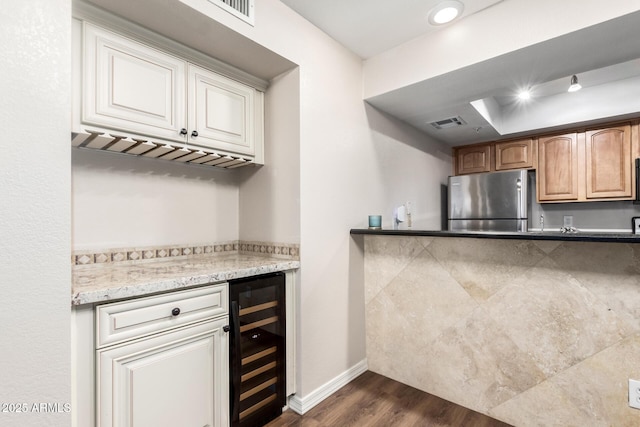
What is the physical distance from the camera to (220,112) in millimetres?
1851

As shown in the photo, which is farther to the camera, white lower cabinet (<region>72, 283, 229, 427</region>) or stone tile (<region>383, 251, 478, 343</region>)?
stone tile (<region>383, 251, 478, 343</region>)

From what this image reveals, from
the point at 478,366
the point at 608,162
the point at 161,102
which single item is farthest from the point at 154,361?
the point at 608,162

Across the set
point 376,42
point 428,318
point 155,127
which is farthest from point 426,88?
point 155,127

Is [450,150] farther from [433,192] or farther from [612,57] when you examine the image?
[612,57]

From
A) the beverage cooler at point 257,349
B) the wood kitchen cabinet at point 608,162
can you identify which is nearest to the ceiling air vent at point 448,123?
the wood kitchen cabinet at point 608,162

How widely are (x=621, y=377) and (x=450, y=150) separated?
3099 mm

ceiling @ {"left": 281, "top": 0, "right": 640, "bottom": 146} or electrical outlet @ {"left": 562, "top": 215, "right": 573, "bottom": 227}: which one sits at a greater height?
ceiling @ {"left": 281, "top": 0, "right": 640, "bottom": 146}

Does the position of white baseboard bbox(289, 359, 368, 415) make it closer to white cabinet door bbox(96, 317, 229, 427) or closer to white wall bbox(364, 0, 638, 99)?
white cabinet door bbox(96, 317, 229, 427)

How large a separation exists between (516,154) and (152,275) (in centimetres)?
388

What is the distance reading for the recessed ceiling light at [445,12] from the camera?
1753 millimetres

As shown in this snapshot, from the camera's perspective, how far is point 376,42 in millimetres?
2137

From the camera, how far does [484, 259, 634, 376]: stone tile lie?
1.42 metres

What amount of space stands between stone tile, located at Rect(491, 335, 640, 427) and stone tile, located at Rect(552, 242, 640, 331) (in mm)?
143

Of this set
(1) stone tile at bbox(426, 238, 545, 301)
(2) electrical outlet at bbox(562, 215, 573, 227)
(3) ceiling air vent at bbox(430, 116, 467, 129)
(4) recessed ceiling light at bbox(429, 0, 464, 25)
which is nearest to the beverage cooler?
(1) stone tile at bbox(426, 238, 545, 301)
